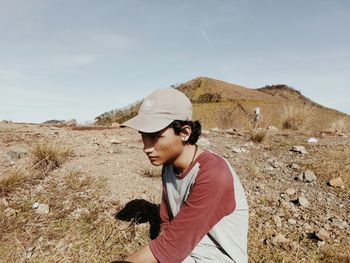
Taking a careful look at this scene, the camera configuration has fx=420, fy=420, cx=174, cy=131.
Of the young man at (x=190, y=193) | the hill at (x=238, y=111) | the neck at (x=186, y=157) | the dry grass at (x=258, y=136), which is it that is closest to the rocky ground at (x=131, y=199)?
the dry grass at (x=258, y=136)

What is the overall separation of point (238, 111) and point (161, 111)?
10.7 metres

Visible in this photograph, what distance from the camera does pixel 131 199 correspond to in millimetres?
4070

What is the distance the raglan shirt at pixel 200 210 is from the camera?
81.7 inches

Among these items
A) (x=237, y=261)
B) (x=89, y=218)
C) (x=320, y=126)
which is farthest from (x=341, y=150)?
(x=320, y=126)

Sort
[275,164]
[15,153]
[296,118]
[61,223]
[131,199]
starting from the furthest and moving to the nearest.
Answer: [296,118] < [15,153] < [275,164] < [131,199] < [61,223]

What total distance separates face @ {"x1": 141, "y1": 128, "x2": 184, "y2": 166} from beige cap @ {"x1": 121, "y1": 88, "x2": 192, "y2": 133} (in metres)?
0.07

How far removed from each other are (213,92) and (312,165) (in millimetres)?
9686

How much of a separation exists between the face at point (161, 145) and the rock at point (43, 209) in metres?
2.16

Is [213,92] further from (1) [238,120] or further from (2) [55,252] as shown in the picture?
(2) [55,252]

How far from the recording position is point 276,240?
3447mm

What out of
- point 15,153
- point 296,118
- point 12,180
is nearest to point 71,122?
point 15,153

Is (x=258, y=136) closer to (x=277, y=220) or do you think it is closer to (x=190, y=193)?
(x=277, y=220)

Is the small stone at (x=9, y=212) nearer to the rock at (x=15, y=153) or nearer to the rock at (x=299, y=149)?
the rock at (x=15, y=153)

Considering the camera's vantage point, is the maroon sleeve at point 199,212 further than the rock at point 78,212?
No
